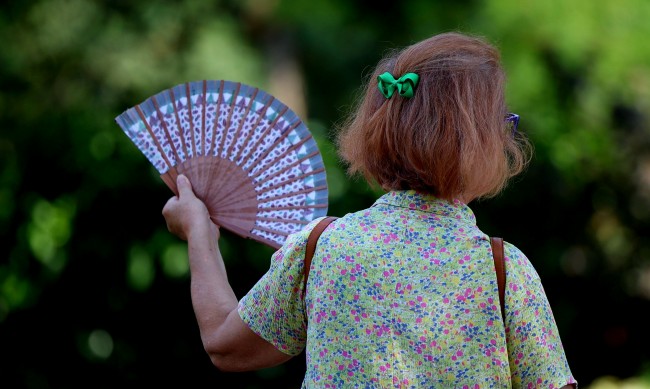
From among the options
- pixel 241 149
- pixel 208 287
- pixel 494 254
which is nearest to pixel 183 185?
pixel 241 149

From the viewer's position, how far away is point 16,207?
5418 millimetres

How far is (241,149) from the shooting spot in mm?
2785

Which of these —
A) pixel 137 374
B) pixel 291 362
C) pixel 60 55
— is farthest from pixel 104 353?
pixel 60 55

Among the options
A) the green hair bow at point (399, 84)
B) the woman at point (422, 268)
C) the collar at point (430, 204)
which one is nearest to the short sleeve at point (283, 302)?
the woman at point (422, 268)

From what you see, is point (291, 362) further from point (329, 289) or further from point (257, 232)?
point (329, 289)

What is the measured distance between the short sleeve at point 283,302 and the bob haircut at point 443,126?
22cm

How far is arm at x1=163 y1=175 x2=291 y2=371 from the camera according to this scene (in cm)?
223

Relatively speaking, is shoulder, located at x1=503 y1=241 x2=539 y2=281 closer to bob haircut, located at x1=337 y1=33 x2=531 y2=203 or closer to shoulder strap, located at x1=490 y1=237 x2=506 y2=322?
shoulder strap, located at x1=490 y1=237 x2=506 y2=322

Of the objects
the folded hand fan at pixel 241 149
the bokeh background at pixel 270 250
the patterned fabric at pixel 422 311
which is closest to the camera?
the patterned fabric at pixel 422 311

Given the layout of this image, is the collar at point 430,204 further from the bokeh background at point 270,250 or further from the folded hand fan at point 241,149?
the folded hand fan at point 241,149

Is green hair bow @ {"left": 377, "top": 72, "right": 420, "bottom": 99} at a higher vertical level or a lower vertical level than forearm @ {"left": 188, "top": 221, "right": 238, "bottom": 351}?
higher

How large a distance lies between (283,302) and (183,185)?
618 millimetres

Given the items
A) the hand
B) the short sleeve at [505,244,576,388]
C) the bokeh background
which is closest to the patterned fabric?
the short sleeve at [505,244,576,388]

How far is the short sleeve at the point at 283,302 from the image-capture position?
2.11 m
